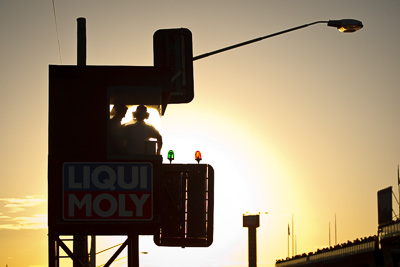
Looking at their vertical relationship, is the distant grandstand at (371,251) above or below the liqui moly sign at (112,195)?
below

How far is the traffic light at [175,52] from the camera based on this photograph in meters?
17.8

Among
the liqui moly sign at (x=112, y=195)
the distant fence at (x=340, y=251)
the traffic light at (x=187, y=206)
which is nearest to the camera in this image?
the traffic light at (x=187, y=206)

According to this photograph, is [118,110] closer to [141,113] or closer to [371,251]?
[141,113]

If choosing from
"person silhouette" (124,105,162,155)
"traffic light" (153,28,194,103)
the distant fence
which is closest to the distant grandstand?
the distant fence

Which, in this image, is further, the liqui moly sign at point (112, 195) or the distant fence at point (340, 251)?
the distant fence at point (340, 251)

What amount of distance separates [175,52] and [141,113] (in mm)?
1555

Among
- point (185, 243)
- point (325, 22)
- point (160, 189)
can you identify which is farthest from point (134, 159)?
point (325, 22)

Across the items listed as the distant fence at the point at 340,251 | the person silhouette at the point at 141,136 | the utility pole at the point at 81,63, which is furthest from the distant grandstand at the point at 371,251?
the person silhouette at the point at 141,136

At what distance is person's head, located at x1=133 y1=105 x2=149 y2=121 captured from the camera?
683 inches

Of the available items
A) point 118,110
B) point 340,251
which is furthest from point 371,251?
point 118,110

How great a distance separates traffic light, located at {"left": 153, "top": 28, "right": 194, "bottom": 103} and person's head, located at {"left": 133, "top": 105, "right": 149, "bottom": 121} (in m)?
0.66

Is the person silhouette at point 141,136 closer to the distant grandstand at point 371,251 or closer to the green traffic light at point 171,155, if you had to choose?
the green traffic light at point 171,155

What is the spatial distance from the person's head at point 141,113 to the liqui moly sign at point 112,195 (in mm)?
941

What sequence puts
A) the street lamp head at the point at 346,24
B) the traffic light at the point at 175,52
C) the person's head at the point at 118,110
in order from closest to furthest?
the person's head at the point at 118,110 < the traffic light at the point at 175,52 < the street lamp head at the point at 346,24
